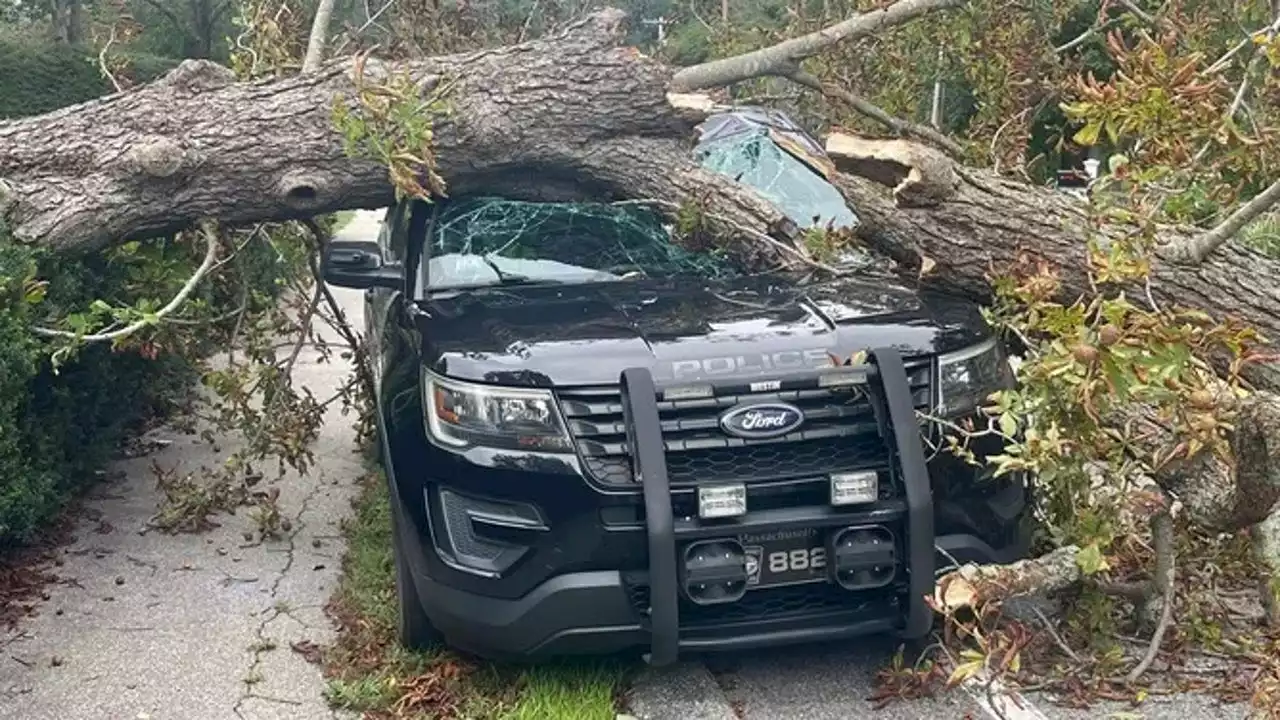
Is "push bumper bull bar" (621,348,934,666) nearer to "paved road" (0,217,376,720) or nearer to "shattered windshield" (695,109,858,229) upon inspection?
"paved road" (0,217,376,720)

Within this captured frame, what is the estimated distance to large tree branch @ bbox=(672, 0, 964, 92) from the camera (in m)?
6.55

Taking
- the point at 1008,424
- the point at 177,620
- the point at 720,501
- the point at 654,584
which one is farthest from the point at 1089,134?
the point at 177,620

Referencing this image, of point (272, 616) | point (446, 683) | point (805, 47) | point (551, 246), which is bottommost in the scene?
point (272, 616)

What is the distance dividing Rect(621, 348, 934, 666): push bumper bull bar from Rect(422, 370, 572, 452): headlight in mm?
235

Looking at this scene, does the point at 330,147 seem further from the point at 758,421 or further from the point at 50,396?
the point at 758,421

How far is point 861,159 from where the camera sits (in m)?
5.04

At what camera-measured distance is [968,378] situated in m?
4.50

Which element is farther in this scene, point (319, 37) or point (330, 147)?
point (319, 37)

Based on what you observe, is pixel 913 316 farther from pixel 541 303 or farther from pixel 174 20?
pixel 174 20

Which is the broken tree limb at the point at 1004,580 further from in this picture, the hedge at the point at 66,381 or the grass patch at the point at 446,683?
the hedge at the point at 66,381

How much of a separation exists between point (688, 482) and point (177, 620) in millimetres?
2328

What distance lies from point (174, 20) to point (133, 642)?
16223 millimetres

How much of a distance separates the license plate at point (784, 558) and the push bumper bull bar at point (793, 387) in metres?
0.24

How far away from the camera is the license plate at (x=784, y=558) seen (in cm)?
417
